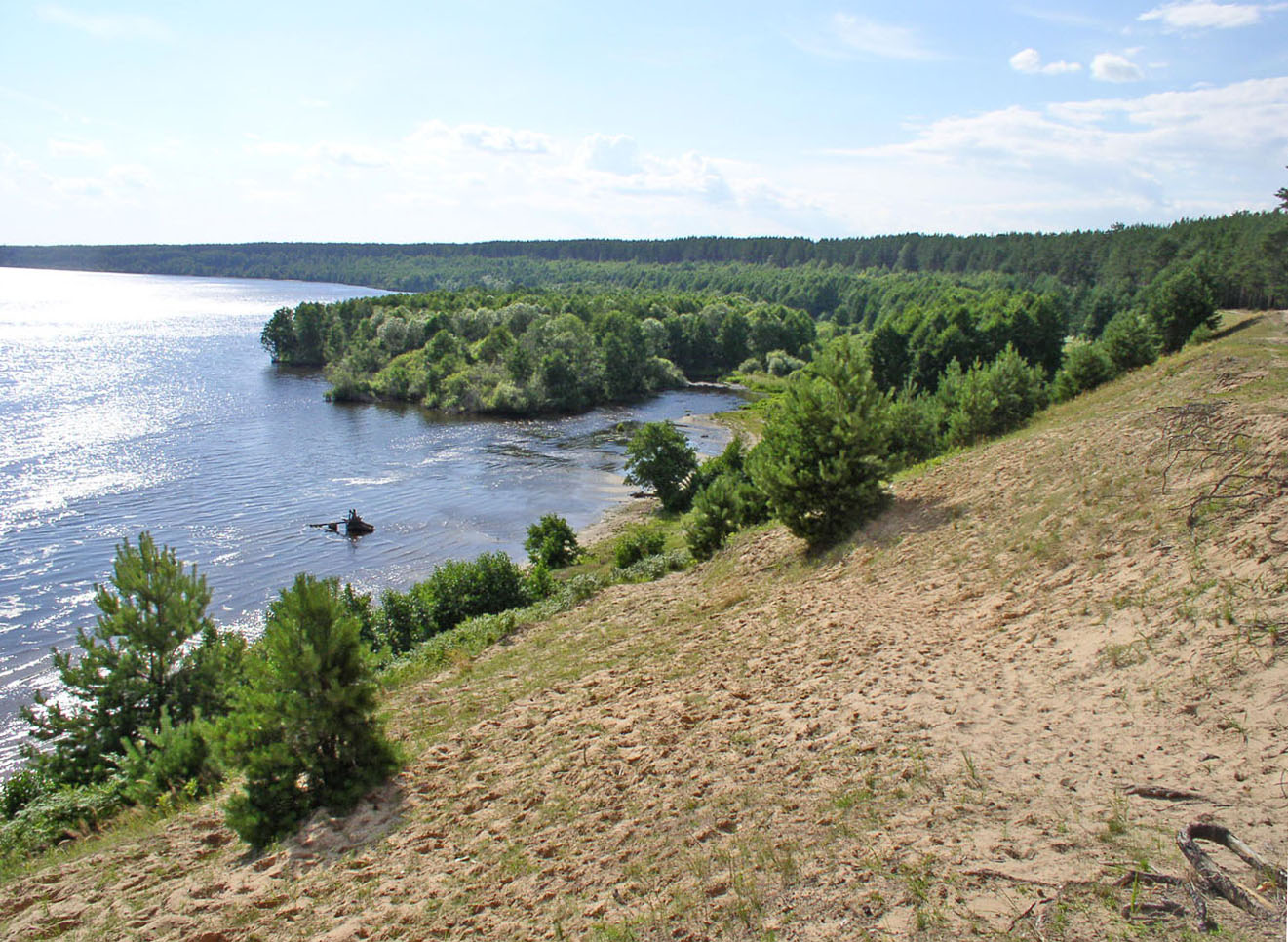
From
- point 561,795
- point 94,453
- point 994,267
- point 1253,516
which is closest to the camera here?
point 561,795

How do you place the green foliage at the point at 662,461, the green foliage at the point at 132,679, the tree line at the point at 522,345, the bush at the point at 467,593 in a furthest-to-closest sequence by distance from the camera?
the tree line at the point at 522,345, the green foliage at the point at 662,461, the bush at the point at 467,593, the green foliage at the point at 132,679

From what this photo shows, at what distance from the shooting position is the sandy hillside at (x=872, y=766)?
7.43 metres

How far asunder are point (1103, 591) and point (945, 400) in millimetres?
31497

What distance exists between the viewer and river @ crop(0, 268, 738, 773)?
115ft

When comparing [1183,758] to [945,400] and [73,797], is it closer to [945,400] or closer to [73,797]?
[73,797]

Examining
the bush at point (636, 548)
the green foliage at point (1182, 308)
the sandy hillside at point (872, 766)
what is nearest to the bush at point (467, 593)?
the bush at point (636, 548)

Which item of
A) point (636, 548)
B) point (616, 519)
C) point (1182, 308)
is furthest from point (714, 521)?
point (1182, 308)

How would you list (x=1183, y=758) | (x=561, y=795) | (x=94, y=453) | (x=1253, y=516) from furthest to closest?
1. (x=94, y=453)
2. (x=1253, y=516)
3. (x=561, y=795)
4. (x=1183, y=758)

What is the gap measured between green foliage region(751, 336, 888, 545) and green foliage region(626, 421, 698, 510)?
24.2 metres

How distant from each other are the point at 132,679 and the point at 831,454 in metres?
17.6

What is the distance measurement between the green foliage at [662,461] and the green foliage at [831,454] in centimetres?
2415

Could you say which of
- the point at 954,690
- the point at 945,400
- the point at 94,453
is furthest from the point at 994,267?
the point at 954,690

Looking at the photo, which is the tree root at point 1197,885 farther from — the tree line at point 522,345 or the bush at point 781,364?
the bush at point 781,364

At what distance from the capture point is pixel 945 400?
4306cm
